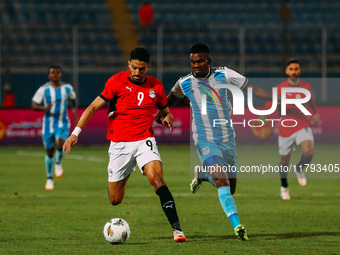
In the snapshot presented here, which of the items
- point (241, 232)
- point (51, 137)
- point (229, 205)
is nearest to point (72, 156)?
point (51, 137)

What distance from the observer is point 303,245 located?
25.9 feet

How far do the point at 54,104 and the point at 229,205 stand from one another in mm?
7595

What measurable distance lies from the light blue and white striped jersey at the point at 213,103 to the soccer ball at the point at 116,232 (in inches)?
60.1

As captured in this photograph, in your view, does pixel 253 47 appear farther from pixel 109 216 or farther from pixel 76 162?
pixel 109 216

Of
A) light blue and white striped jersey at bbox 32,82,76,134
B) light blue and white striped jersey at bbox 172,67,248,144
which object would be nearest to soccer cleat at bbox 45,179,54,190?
light blue and white striped jersey at bbox 32,82,76,134

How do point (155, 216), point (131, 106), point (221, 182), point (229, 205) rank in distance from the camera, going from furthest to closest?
point (155, 216) → point (131, 106) → point (221, 182) → point (229, 205)

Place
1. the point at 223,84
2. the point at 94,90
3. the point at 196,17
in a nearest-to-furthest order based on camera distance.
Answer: the point at 223,84
the point at 94,90
the point at 196,17

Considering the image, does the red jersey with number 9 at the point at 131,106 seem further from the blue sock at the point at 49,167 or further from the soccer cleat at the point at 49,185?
the blue sock at the point at 49,167

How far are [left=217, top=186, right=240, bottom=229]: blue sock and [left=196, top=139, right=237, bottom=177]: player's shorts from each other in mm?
357

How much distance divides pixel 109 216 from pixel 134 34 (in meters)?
19.7

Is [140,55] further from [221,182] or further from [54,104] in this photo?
[54,104]

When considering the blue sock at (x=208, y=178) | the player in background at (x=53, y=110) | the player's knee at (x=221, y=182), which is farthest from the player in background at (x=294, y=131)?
the player in background at (x=53, y=110)

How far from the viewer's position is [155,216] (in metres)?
10.5

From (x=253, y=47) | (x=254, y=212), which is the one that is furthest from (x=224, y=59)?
(x=254, y=212)
